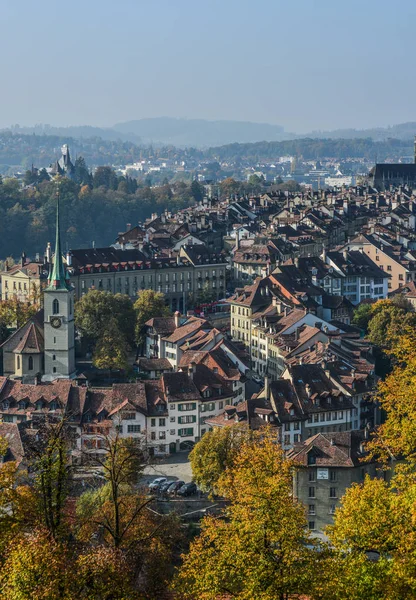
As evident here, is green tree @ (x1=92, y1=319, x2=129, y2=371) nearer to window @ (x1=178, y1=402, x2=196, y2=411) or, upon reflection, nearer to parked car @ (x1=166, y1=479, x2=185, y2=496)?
window @ (x1=178, y1=402, x2=196, y2=411)

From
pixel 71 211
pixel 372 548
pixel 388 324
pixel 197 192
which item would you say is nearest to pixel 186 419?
pixel 388 324

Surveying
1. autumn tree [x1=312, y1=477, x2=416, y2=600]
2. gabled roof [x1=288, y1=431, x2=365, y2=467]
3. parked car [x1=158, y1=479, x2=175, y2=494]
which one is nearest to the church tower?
parked car [x1=158, y1=479, x2=175, y2=494]

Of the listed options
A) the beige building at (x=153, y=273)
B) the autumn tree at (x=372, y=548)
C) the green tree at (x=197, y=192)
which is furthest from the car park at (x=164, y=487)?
the green tree at (x=197, y=192)

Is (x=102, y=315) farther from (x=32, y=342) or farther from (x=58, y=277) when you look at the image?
(x=58, y=277)

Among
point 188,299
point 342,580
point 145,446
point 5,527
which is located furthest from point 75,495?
point 188,299

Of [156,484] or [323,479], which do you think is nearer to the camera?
[323,479]

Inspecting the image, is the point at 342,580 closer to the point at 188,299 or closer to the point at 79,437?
the point at 79,437

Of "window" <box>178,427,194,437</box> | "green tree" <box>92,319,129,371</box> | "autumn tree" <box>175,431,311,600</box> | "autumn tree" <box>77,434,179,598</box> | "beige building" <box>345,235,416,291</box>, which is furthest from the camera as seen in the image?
"beige building" <box>345,235,416,291</box>
